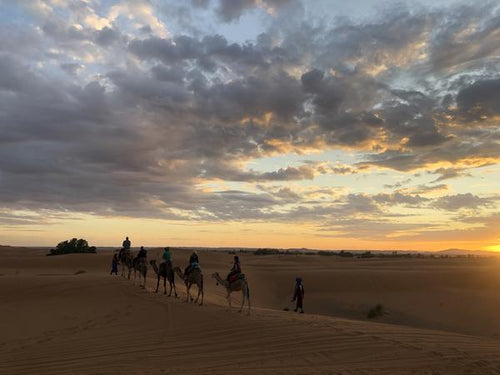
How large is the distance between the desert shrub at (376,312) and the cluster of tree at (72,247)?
45.2 meters

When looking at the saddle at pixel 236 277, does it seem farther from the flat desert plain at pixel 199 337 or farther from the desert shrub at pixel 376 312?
the desert shrub at pixel 376 312

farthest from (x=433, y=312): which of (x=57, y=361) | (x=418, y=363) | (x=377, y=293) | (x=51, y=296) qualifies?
(x=57, y=361)

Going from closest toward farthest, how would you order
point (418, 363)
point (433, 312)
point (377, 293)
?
point (418, 363), point (433, 312), point (377, 293)

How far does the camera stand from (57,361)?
10.5 metres

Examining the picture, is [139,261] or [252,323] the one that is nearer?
[252,323]

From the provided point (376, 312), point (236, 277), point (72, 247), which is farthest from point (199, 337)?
point (72, 247)

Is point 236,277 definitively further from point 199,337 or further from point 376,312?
point 376,312

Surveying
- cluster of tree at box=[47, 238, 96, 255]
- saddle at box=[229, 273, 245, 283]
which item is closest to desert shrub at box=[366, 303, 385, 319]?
saddle at box=[229, 273, 245, 283]

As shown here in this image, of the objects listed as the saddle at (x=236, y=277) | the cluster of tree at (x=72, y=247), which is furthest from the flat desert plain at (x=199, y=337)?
the cluster of tree at (x=72, y=247)

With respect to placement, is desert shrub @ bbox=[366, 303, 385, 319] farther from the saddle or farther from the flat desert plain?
the saddle

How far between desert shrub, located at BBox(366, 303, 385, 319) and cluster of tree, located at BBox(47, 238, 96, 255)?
45.2 meters

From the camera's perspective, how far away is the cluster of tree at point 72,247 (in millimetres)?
60688

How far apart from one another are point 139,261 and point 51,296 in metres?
4.71

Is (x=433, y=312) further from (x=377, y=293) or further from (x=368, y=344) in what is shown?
(x=368, y=344)
